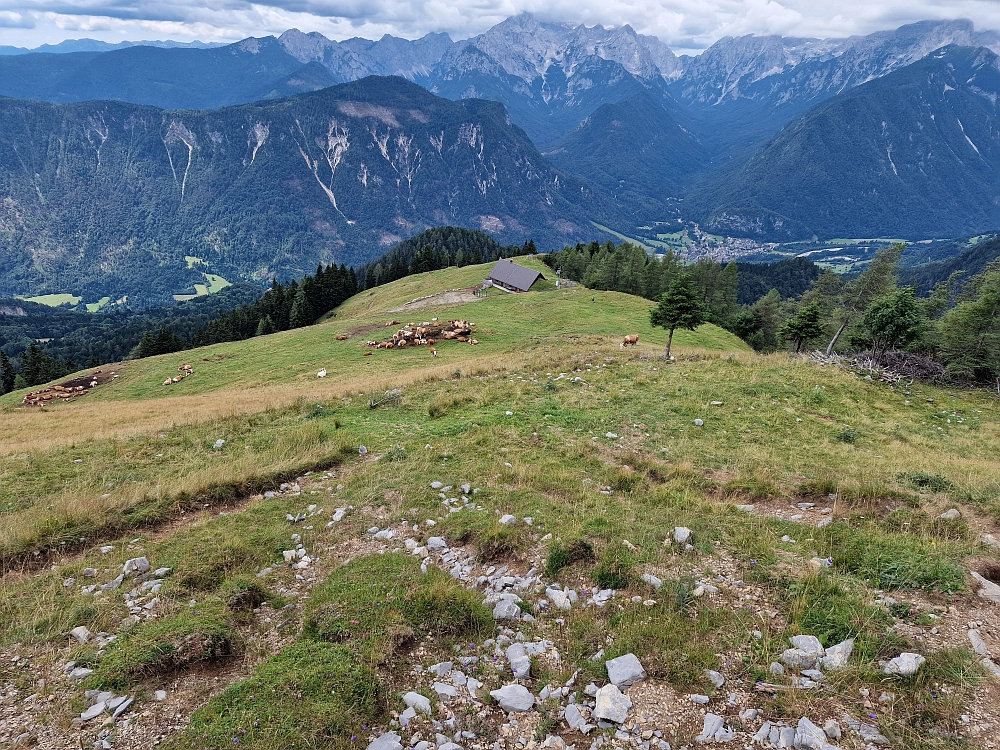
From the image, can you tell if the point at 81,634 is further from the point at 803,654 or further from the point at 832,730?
the point at 803,654

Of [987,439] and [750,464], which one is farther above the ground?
[750,464]

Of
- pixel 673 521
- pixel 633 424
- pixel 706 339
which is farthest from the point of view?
pixel 706 339

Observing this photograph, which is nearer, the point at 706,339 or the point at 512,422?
the point at 512,422

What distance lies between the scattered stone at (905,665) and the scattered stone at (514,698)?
449 cm

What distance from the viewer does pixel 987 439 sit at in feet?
62.8

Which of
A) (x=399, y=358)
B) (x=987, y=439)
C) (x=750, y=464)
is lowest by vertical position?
(x=399, y=358)

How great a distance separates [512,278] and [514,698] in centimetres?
7694

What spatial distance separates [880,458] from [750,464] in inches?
178

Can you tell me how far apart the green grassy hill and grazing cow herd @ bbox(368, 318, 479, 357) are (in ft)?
83.1

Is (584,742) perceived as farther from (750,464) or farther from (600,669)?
(750,464)

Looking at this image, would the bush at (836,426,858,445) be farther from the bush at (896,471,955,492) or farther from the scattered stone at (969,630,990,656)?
the scattered stone at (969,630,990,656)

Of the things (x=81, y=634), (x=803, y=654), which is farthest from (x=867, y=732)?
(x=81, y=634)

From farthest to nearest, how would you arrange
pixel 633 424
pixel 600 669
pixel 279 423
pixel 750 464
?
1. pixel 279 423
2. pixel 633 424
3. pixel 750 464
4. pixel 600 669

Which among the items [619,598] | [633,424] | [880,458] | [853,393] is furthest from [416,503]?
[853,393]
